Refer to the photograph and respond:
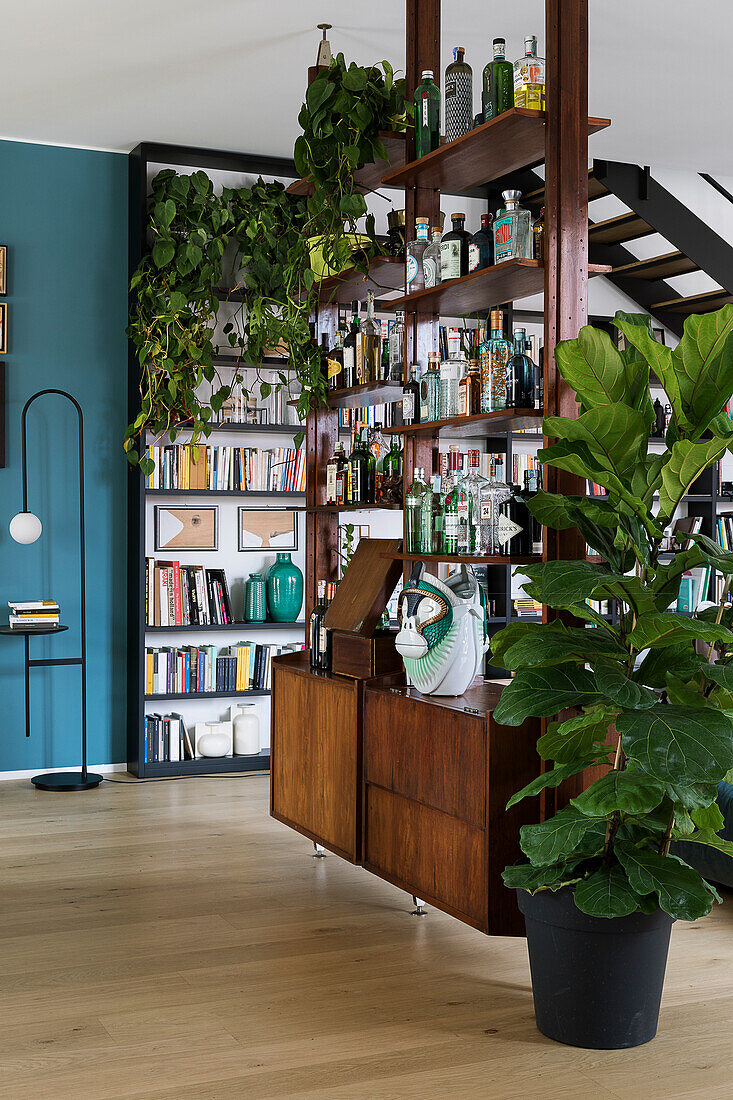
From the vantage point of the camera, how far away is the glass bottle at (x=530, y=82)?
10.4ft

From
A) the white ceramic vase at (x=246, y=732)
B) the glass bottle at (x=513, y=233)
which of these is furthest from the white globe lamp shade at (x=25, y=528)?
the glass bottle at (x=513, y=233)

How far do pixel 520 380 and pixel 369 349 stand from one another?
1039 millimetres

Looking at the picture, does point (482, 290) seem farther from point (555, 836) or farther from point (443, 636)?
point (555, 836)

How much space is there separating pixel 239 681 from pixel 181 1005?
298 cm

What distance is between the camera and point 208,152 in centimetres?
586

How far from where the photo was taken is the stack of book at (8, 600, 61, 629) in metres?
5.39

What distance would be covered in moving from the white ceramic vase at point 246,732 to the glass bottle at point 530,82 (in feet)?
11.7

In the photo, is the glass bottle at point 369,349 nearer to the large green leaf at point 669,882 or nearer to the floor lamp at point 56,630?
the floor lamp at point 56,630

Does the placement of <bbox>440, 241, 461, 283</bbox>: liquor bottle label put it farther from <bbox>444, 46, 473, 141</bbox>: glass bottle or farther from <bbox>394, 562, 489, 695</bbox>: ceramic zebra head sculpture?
<bbox>394, 562, 489, 695</bbox>: ceramic zebra head sculpture

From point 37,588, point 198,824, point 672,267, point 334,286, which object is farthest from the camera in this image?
point 672,267

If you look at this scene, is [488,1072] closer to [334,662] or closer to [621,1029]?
[621,1029]

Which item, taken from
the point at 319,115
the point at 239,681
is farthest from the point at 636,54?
the point at 239,681

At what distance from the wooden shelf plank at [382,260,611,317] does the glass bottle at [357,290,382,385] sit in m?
0.30

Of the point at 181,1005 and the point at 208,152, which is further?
the point at 208,152
